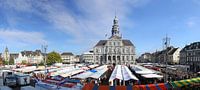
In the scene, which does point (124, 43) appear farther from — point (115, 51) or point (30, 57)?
point (30, 57)

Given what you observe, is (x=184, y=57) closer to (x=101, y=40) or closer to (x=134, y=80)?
(x=101, y=40)

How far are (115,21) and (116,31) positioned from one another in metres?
5.69

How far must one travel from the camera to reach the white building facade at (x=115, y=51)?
460ft

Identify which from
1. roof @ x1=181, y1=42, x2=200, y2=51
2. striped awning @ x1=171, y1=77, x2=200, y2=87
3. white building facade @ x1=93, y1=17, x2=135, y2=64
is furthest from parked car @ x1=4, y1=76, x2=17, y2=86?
white building facade @ x1=93, y1=17, x2=135, y2=64

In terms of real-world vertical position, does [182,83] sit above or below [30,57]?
below

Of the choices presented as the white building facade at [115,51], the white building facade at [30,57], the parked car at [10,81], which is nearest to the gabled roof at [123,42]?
the white building facade at [115,51]

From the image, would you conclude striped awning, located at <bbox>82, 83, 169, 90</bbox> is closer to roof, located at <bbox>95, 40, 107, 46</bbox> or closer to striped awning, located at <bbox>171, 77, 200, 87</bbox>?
striped awning, located at <bbox>171, 77, 200, 87</bbox>

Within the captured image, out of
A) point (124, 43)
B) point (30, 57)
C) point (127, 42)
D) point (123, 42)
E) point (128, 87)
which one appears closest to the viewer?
point (128, 87)

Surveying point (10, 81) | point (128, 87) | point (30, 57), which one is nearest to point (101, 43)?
point (30, 57)

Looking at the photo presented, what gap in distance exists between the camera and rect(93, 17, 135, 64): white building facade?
460 feet

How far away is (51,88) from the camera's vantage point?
20047mm

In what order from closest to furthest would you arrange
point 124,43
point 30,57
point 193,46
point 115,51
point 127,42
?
1. point 193,46
2. point 115,51
3. point 124,43
4. point 127,42
5. point 30,57

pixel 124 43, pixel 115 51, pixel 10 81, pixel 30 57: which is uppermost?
pixel 124 43

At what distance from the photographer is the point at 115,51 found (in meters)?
141
